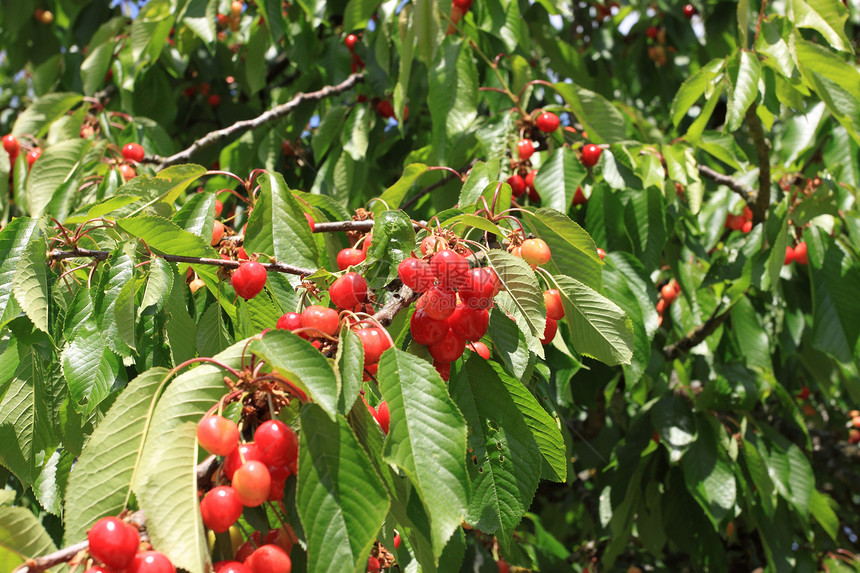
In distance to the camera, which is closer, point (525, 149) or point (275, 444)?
point (275, 444)

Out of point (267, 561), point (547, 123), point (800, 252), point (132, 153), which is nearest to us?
point (267, 561)

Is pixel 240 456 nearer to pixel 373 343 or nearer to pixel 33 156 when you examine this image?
pixel 373 343

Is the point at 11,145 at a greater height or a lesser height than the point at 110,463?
lesser

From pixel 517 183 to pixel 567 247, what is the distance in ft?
2.39

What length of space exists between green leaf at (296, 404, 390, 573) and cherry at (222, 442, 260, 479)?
2.5 inches

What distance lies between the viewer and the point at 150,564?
687 mm

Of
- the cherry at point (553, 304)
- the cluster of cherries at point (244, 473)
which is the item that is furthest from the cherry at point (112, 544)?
the cherry at point (553, 304)

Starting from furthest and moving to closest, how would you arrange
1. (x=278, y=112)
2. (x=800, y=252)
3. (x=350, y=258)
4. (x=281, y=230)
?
(x=278, y=112), (x=800, y=252), (x=281, y=230), (x=350, y=258)

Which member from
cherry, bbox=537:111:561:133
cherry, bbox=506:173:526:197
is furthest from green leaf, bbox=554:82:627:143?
cherry, bbox=506:173:526:197

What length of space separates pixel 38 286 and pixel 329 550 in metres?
0.80

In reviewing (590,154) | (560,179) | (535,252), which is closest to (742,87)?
(590,154)

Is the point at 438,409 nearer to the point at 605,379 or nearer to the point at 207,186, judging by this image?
the point at 605,379

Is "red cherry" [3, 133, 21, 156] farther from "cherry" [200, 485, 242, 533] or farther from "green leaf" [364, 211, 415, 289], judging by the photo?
"cherry" [200, 485, 242, 533]

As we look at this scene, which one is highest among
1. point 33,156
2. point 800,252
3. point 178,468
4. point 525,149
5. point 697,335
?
point 178,468
